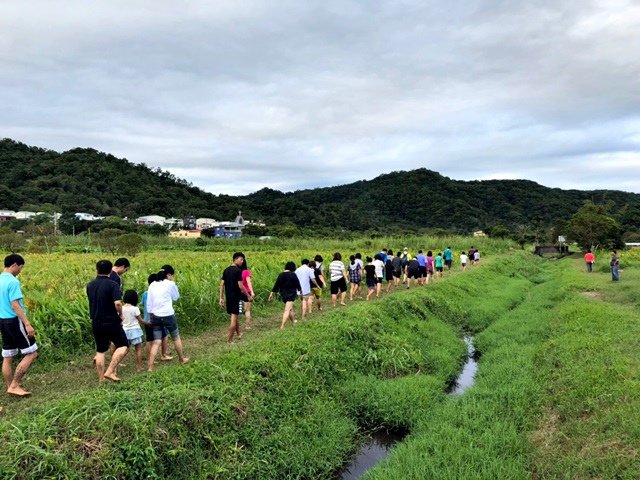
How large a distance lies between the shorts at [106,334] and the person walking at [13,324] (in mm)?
891

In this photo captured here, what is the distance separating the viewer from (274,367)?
25.7 ft

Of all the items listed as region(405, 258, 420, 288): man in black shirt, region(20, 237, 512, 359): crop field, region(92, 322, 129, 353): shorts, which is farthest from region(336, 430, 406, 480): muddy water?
region(405, 258, 420, 288): man in black shirt

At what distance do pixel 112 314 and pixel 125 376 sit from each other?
1.57 m

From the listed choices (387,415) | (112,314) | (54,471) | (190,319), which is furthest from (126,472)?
(190,319)

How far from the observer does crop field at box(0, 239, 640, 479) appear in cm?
517

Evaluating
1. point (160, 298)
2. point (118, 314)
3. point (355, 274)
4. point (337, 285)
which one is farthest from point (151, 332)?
point (355, 274)

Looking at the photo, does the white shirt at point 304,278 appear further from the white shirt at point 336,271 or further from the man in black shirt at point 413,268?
the man in black shirt at point 413,268

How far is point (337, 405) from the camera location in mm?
8266

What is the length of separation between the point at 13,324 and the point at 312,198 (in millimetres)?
105582

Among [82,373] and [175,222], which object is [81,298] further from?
[175,222]

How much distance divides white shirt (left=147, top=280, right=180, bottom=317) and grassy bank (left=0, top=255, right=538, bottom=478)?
1.20m

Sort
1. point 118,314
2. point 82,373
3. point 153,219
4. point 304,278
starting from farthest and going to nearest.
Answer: point 153,219 < point 304,278 < point 82,373 < point 118,314

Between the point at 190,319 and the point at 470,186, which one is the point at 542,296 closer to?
the point at 190,319

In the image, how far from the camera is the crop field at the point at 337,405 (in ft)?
17.0
